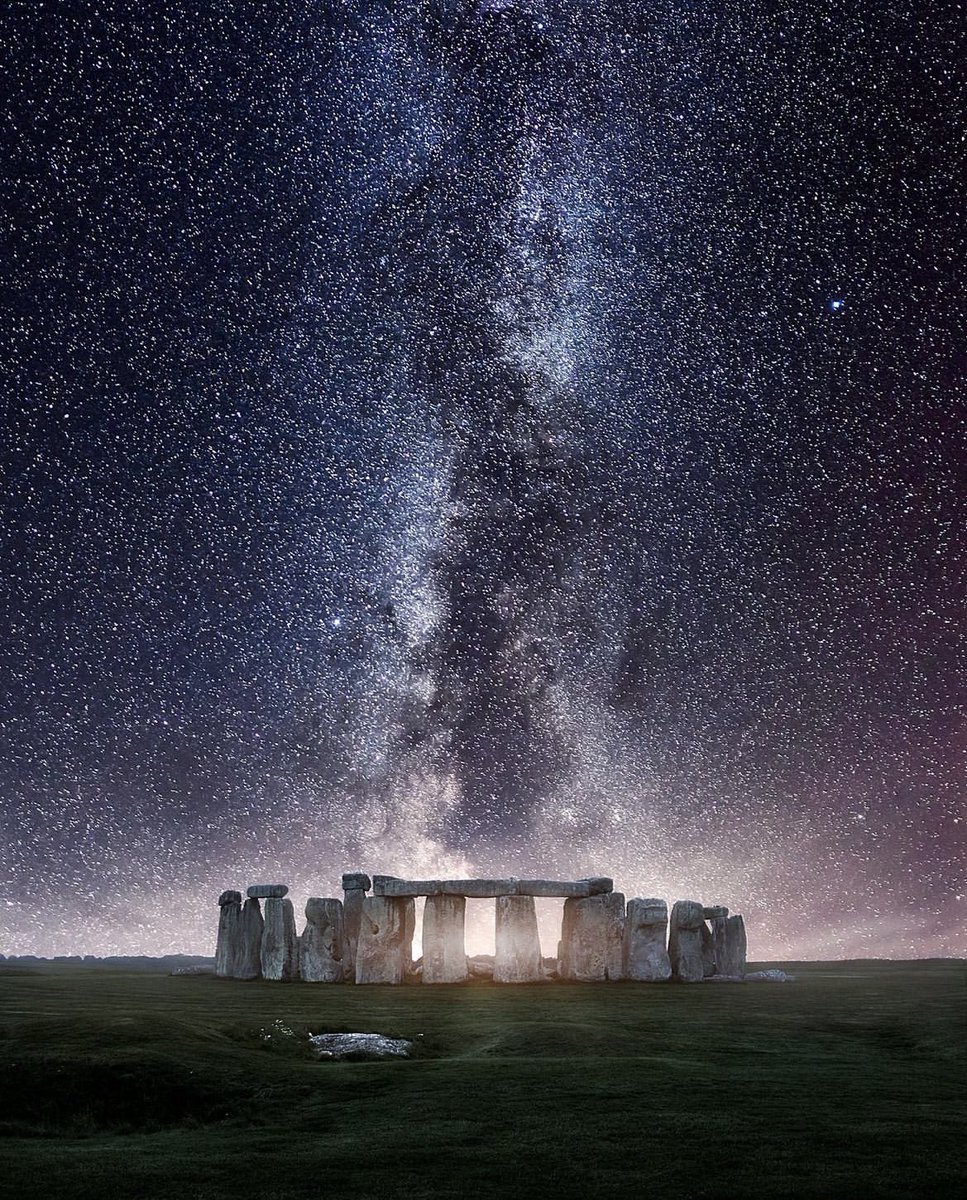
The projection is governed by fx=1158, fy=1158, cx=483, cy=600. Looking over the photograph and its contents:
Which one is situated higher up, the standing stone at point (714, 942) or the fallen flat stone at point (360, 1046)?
the standing stone at point (714, 942)

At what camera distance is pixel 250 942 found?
26672 millimetres

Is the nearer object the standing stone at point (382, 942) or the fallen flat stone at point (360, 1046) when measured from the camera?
the fallen flat stone at point (360, 1046)

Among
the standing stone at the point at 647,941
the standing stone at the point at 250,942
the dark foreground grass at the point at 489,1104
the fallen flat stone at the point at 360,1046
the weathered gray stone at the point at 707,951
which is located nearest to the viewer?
the dark foreground grass at the point at 489,1104

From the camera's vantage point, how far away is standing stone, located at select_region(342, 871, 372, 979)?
25.9 metres

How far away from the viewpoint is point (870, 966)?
34844 mm

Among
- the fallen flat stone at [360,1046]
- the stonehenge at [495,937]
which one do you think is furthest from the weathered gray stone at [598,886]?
the fallen flat stone at [360,1046]

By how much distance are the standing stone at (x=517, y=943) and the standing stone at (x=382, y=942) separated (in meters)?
2.10

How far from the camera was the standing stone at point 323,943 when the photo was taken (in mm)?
25391

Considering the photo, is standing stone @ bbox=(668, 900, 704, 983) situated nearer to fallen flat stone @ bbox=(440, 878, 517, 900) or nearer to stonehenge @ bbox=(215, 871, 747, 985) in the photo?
stonehenge @ bbox=(215, 871, 747, 985)

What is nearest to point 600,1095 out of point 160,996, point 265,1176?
point 265,1176

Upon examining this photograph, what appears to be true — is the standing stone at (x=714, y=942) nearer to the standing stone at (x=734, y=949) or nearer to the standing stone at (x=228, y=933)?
the standing stone at (x=734, y=949)

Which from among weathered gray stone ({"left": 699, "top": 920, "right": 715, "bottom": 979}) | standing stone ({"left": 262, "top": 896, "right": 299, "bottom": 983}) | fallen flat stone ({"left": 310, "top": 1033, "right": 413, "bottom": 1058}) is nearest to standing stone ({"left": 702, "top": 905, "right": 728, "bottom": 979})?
weathered gray stone ({"left": 699, "top": 920, "right": 715, "bottom": 979})

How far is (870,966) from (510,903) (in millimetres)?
15268

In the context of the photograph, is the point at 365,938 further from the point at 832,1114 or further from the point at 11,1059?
the point at 832,1114
